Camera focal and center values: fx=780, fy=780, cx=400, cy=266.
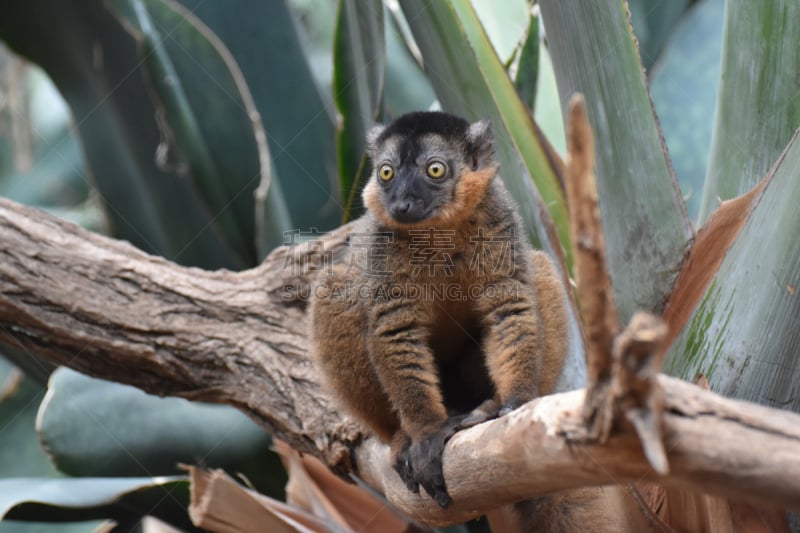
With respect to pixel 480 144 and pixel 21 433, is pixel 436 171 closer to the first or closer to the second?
pixel 480 144

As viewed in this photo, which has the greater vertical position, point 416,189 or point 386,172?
point 386,172

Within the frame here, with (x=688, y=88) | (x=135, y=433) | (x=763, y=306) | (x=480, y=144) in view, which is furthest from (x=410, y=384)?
(x=688, y=88)

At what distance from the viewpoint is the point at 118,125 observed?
6.01 metres

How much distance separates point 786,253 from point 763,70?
4.41 ft

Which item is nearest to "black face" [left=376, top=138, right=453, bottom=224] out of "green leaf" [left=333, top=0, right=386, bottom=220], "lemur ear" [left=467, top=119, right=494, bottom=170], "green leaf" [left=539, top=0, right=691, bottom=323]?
"lemur ear" [left=467, top=119, right=494, bottom=170]

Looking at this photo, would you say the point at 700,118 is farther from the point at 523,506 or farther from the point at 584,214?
the point at 584,214

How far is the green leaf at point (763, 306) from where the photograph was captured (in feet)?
10.2

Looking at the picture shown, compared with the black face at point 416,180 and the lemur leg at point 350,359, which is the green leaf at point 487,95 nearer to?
the black face at point 416,180

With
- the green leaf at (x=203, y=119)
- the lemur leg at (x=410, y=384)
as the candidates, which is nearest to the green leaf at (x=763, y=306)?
the lemur leg at (x=410, y=384)

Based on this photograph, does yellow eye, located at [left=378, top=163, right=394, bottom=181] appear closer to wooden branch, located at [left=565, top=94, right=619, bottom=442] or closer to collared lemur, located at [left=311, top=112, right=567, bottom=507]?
collared lemur, located at [left=311, top=112, right=567, bottom=507]

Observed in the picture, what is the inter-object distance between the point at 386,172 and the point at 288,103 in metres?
2.36

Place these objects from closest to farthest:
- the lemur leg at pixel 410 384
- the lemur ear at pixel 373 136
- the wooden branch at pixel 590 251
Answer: the wooden branch at pixel 590 251 → the lemur leg at pixel 410 384 → the lemur ear at pixel 373 136

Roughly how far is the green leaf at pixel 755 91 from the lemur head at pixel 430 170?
1.26 metres

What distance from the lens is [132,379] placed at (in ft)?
15.3
